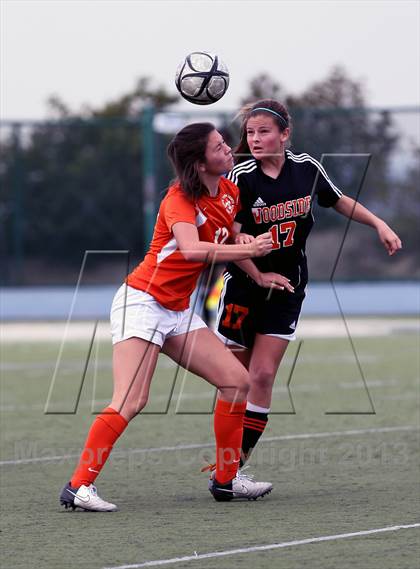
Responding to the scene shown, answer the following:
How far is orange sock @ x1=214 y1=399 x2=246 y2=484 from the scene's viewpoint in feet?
22.4

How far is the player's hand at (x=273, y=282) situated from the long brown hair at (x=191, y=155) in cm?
61

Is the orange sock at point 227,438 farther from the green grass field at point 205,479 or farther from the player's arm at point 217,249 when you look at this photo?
the player's arm at point 217,249

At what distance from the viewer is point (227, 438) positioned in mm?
6832

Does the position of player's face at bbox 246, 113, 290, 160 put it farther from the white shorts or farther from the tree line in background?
the tree line in background

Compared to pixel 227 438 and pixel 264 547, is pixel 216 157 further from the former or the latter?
pixel 264 547

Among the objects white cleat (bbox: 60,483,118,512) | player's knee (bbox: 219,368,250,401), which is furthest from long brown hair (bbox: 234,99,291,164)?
white cleat (bbox: 60,483,118,512)

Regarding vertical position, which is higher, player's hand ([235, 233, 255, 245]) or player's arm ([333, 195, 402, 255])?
player's arm ([333, 195, 402, 255])

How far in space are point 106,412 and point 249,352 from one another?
1.14 m

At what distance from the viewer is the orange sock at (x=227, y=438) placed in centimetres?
A: 681

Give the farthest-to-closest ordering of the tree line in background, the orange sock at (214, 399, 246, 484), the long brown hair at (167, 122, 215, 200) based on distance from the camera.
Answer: the tree line in background
the orange sock at (214, 399, 246, 484)
the long brown hair at (167, 122, 215, 200)

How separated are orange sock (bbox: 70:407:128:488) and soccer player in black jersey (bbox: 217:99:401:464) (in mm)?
1053

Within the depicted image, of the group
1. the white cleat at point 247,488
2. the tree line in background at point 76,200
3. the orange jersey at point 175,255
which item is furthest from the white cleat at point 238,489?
the tree line in background at point 76,200

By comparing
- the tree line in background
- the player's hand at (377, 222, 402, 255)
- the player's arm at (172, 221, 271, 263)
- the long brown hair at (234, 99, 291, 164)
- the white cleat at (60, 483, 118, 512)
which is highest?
the long brown hair at (234, 99, 291, 164)

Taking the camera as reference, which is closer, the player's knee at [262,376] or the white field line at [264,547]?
the white field line at [264,547]
